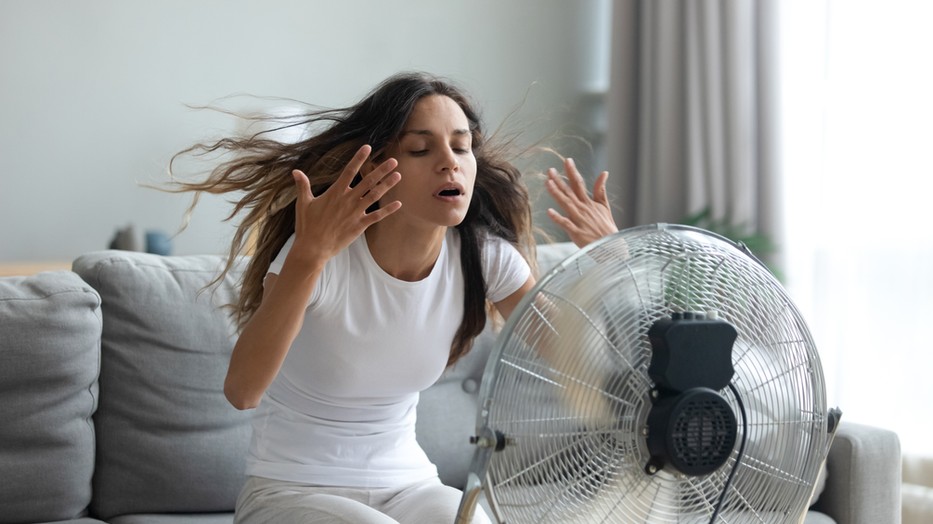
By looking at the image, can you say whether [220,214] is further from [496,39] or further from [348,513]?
[348,513]

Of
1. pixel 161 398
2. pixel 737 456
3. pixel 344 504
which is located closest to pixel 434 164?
pixel 344 504

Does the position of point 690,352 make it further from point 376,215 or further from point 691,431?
point 376,215

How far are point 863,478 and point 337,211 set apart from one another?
1229 millimetres

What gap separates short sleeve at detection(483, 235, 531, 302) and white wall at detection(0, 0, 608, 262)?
1508mm

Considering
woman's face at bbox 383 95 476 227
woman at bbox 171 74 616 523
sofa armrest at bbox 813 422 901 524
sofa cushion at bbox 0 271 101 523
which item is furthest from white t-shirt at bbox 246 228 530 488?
sofa armrest at bbox 813 422 901 524

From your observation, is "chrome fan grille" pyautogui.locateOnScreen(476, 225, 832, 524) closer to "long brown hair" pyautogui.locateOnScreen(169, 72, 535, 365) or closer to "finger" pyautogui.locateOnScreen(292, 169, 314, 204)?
"finger" pyautogui.locateOnScreen(292, 169, 314, 204)

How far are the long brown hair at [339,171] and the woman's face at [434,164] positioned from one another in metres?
0.02

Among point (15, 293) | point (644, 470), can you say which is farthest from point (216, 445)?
point (644, 470)

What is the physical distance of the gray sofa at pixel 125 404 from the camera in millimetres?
1616

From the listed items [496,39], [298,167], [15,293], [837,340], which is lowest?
[837,340]

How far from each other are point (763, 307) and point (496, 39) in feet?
9.09

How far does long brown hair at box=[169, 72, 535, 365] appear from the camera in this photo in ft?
4.66

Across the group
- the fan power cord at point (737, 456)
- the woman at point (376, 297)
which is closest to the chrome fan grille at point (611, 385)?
the fan power cord at point (737, 456)

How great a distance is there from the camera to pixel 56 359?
64.1 inches
